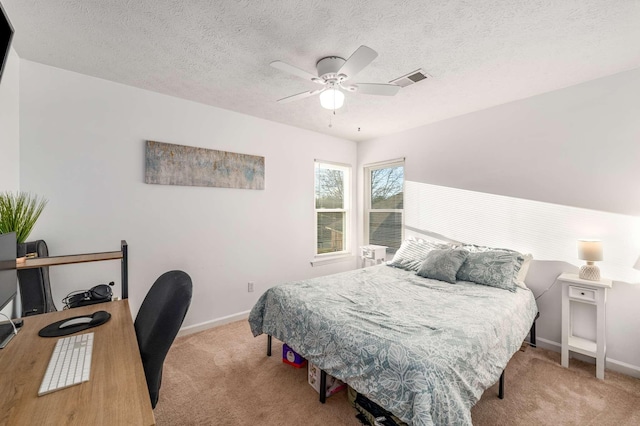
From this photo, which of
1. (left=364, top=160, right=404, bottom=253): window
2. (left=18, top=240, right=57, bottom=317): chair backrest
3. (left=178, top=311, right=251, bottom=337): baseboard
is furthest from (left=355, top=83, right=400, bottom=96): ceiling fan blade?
(left=178, top=311, right=251, bottom=337): baseboard

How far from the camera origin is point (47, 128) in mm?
2254

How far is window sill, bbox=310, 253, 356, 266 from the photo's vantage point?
4.12 metres

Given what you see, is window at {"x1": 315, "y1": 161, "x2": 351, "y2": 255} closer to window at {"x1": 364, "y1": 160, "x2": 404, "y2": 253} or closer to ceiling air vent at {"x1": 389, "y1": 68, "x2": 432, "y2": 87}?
window at {"x1": 364, "y1": 160, "x2": 404, "y2": 253}

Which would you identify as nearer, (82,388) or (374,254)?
(82,388)

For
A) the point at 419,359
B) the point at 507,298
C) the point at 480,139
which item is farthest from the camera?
the point at 480,139

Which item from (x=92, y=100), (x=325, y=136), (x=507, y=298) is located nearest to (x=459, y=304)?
(x=507, y=298)

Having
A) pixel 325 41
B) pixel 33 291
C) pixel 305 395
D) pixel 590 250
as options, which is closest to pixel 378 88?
pixel 325 41

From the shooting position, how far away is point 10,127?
1995mm

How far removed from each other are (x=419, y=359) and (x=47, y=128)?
10.7ft

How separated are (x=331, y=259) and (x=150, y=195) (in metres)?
2.64

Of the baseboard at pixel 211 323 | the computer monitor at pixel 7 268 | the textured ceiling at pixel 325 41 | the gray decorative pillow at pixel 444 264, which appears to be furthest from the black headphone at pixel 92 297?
the gray decorative pillow at pixel 444 264

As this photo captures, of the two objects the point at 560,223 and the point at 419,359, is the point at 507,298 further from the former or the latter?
the point at 419,359

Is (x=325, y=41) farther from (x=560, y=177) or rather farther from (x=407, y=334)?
(x=560, y=177)

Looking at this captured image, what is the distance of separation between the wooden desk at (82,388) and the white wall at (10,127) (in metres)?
1.09
